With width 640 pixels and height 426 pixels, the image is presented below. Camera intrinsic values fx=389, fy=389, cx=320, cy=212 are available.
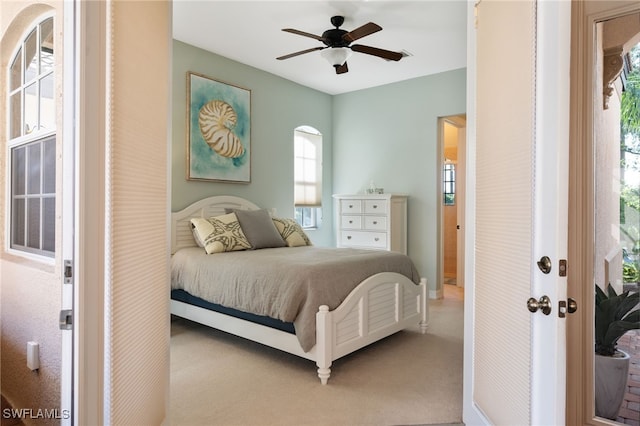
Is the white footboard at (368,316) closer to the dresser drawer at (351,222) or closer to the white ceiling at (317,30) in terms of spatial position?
the dresser drawer at (351,222)

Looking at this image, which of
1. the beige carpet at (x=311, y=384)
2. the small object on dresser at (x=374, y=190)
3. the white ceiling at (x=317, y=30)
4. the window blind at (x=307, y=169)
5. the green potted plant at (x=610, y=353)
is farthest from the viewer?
the window blind at (x=307, y=169)

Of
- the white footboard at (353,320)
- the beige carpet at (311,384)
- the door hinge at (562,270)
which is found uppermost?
the door hinge at (562,270)

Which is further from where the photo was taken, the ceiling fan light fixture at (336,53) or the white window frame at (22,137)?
the ceiling fan light fixture at (336,53)

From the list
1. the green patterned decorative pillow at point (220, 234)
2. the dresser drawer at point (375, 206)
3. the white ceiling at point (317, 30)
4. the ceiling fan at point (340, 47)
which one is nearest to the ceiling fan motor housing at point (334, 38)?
the ceiling fan at point (340, 47)

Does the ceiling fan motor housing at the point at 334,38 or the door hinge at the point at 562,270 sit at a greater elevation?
the ceiling fan motor housing at the point at 334,38

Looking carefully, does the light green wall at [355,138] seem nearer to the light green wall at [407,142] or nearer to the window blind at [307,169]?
the light green wall at [407,142]

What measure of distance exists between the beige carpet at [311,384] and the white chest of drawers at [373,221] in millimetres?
1638

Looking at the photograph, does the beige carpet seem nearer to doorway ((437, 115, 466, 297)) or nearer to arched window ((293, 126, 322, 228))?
doorway ((437, 115, 466, 297))

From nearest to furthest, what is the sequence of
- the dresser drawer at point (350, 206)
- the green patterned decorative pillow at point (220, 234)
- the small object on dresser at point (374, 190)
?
the green patterned decorative pillow at point (220, 234), the dresser drawer at point (350, 206), the small object on dresser at point (374, 190)

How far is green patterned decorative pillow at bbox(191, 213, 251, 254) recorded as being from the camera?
3.44 meters

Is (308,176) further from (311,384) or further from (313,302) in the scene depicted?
(311,384)

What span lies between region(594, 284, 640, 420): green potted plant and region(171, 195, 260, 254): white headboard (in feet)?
10.7

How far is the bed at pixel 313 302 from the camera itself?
8.12ft

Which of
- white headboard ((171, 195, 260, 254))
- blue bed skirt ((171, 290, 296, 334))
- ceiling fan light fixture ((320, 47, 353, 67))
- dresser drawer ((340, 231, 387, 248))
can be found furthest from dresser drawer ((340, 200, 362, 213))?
blue bed skirt ((171, 290, 296, 334))
